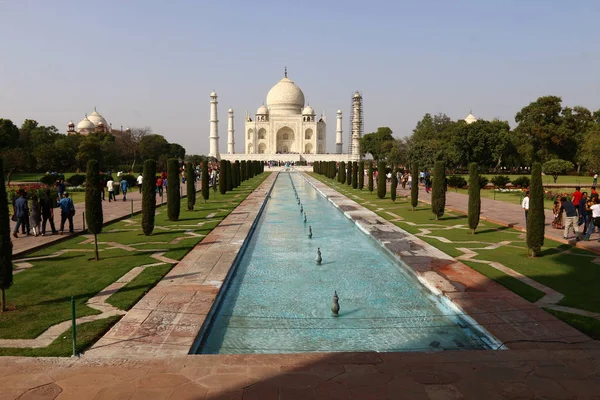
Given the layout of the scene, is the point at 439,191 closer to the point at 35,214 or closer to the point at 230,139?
the point at 35,214

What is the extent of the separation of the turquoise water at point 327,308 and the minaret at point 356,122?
5453 centimetres

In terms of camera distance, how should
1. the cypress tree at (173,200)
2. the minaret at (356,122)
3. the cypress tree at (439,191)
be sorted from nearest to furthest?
the cypress tree at (439,191)
the cypress tree at (173,200)
the minaret at (356,122)

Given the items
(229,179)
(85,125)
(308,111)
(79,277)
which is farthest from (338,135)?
(79,277)

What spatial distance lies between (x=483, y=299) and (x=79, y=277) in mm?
4918

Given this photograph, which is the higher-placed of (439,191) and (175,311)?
(439,191)

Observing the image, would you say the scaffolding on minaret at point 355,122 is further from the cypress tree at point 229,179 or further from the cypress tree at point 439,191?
the cypress tree at point 439,191

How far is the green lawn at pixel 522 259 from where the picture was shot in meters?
5.57

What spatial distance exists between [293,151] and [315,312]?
65033 millimetres

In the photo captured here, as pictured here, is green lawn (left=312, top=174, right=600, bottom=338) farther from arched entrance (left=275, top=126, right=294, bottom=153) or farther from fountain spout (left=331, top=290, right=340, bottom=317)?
arched entrance (left=275, top=126, right=294, bottom=153)

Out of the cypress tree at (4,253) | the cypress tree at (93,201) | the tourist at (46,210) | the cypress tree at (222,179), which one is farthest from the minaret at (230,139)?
the cypress tree at (4,253)

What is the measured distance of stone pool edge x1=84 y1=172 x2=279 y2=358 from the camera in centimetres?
393

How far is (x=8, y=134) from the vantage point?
37.6 m

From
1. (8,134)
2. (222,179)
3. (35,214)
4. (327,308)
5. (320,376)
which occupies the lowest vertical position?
(327,308)

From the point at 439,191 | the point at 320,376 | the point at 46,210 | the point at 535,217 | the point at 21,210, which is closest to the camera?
the point at 320,376
